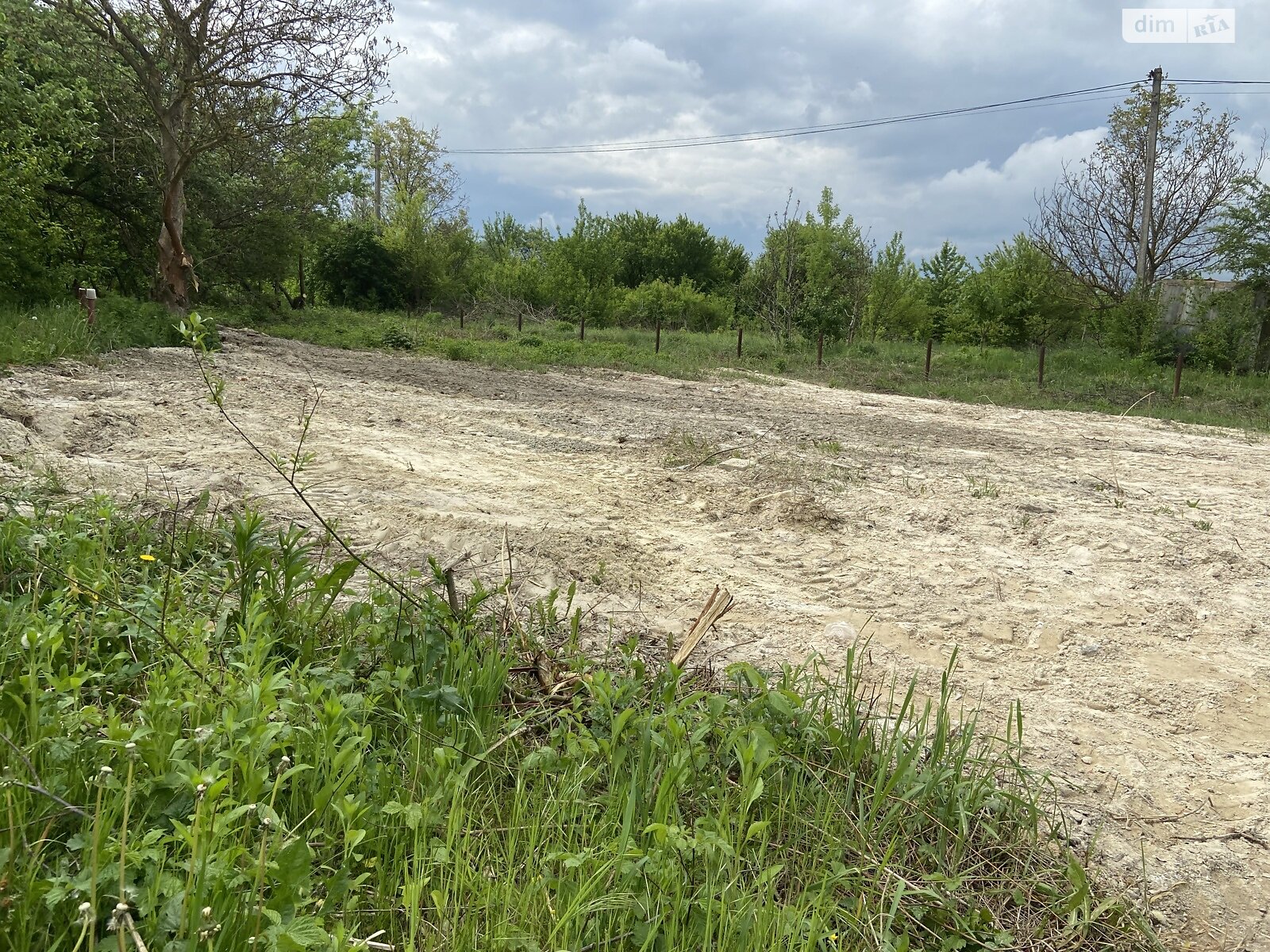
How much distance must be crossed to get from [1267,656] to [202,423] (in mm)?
7983

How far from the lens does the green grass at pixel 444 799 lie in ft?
5.49

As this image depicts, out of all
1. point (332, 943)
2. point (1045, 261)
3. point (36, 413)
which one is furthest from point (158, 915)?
point (1045, 261)

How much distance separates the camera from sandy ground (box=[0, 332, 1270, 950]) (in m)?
3.05

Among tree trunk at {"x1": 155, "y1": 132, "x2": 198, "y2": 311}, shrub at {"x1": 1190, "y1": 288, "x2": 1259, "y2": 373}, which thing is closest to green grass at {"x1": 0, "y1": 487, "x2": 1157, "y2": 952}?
tree trunk at {"x1": 155, "y1": 132, "x2": 198, "y2": 311}

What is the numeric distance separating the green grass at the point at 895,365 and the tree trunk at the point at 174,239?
2.80 m

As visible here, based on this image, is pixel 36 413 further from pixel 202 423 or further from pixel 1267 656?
pixel 1267 656

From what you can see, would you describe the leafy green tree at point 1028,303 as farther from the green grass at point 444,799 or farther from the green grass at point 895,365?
the green grass at point 444,799

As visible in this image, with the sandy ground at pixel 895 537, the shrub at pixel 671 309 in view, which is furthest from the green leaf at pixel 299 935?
the shrub at pixel 671 309

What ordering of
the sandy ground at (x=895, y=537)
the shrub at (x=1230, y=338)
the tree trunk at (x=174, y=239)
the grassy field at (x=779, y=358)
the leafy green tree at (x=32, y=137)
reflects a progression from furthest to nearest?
the shrub at (x=1230, y=338), the tree trunk at (x=174, y=239), the grassy field at (x=779, y=358), the leafy green tree at (x=32, y=137), the sandy ground at (x=895, y=537)

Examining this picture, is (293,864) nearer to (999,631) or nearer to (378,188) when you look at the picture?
(999,631)

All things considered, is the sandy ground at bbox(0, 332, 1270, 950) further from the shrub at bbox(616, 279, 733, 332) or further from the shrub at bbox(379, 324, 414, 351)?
the shrub at bbox(616, 279, 733, 332)

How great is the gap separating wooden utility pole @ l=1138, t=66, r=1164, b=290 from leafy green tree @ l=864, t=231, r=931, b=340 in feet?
25.4

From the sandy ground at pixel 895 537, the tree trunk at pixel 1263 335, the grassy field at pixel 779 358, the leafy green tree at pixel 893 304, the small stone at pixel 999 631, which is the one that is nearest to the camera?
the sandy ground at pixel 895 537

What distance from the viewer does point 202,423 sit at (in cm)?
750
